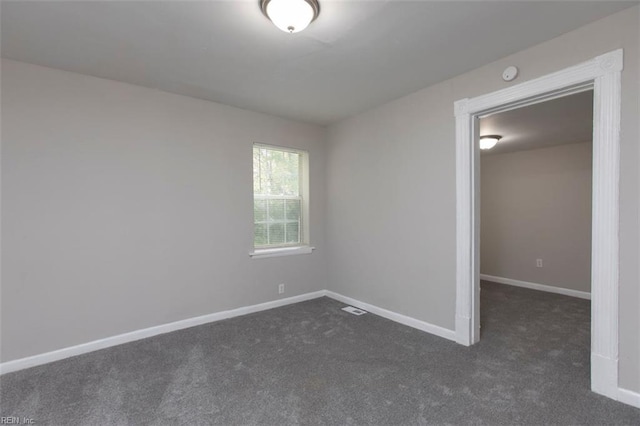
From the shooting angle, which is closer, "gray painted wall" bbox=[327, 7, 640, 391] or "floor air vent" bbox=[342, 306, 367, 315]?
"gray painted wall" bbox=[327, 7, 640, 391]

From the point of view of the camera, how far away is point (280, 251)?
4.05m

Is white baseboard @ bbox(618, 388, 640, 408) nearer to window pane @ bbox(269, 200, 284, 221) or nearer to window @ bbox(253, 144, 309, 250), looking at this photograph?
window @ bbox(253, 144, 309, 250)

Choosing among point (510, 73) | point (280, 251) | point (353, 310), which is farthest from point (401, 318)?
point (510, 73)

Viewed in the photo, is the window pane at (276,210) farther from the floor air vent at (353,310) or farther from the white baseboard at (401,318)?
the floor air vent at (353,310)

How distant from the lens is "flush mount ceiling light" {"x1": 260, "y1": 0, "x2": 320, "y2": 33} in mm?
1740

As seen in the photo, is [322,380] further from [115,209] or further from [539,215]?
[539,215]

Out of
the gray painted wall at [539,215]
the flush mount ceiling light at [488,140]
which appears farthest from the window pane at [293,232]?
the gray painted wall at [539,215]

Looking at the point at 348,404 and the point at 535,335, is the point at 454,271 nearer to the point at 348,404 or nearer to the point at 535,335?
the point at 535,335

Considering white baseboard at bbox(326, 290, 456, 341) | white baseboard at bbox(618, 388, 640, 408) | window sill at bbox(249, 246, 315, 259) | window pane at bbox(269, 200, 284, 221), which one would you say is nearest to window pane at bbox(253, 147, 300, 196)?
window pane at bbox(269, 200, 284, 221)

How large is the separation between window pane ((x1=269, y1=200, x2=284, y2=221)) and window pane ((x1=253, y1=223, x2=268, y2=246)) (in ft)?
0.53

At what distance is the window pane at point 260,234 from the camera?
13.0 feet

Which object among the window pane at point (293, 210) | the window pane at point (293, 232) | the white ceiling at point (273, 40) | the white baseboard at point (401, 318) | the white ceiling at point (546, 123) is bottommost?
the white baseboard at point (401, 318)

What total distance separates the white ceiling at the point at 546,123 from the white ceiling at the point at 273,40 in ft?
A: 3.54

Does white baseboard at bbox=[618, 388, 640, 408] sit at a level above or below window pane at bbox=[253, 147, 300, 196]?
below
